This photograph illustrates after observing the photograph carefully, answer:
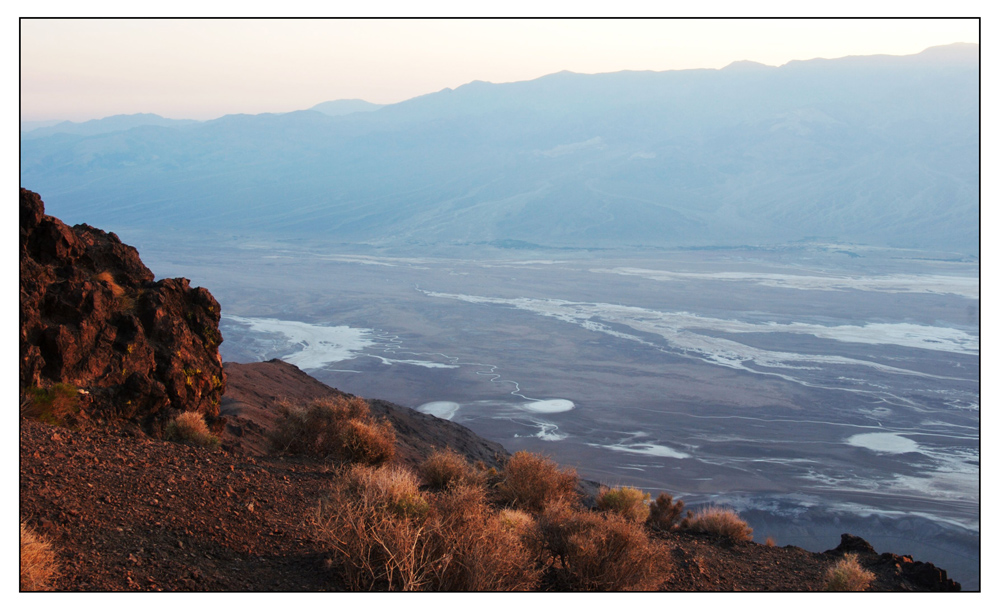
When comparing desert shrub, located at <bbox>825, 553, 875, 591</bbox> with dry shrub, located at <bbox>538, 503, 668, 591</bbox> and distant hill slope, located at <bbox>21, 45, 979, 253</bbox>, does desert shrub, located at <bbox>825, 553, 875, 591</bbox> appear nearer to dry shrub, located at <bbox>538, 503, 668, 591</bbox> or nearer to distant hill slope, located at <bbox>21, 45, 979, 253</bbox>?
dry shrub, located at <bbox>538, 503, 668, 591</bbox>

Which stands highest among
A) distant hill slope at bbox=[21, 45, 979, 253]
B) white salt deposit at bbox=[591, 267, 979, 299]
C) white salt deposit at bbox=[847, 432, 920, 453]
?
distant hill slope at bbox=[21, 45, 979, 253]

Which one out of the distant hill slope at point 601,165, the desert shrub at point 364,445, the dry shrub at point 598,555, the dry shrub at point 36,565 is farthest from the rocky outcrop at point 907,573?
the distant hill slope at point 601,165

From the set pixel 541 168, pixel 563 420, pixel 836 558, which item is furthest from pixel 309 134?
pixel 836 558

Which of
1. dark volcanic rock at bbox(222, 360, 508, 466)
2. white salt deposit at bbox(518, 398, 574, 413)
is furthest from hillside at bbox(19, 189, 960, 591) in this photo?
white salt deposit at bbox(518, 398, 574, 413)

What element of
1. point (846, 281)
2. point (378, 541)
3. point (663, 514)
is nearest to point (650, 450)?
point (663, 514)

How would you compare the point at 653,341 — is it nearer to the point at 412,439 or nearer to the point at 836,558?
the point at 412,439

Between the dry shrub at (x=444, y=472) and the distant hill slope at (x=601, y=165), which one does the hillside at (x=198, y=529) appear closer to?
the dry shrub at (x=444, y=472)

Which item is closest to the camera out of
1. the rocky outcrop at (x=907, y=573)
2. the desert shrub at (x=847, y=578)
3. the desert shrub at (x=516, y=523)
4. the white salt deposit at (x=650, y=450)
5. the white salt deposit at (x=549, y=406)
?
the desert shrub at (x=516, y=523)
